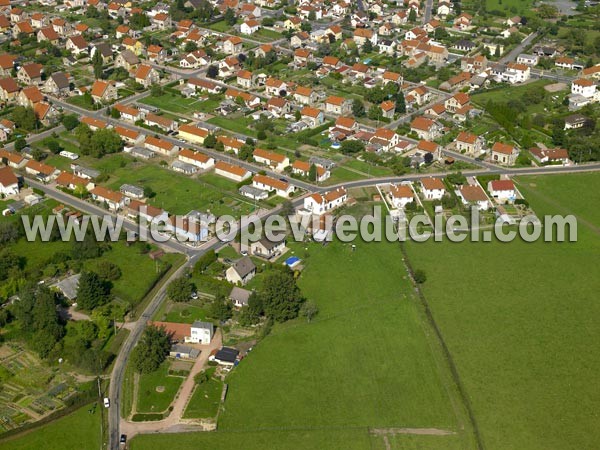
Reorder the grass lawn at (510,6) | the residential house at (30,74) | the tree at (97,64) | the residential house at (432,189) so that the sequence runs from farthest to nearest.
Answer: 1. the grass lawn at (510,6)
2. the tree at (97,64)
3. the residential house at (30,74)
4. the residential house at (432,189)

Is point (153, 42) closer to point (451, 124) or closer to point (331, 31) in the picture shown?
point (331, 31)

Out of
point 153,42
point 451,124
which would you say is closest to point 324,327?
point 451,124

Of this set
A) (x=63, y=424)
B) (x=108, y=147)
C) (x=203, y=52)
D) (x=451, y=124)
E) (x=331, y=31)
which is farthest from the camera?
(x=331, y=31)

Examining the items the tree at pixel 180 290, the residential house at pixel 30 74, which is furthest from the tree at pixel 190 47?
the tree at pixel 180 290

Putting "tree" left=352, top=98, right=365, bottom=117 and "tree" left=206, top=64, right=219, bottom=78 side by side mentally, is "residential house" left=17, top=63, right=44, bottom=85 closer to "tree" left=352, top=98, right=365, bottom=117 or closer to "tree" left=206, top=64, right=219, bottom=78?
"tree" left=206, top=64, right=219, bottom=78

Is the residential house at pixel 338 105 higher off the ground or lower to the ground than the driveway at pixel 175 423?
lower

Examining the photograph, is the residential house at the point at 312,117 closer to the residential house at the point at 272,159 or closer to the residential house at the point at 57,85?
the residential house at the point at 272,159
